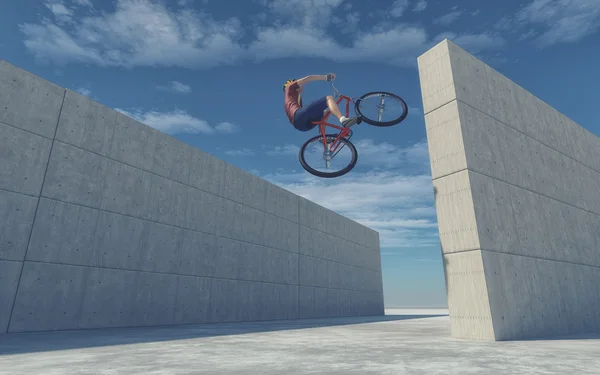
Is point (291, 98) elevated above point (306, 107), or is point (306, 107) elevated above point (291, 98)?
point (291, 98)

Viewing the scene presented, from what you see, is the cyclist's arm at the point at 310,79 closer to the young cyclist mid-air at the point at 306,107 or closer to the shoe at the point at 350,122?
the young cyclist mid-air at the point at 306,107

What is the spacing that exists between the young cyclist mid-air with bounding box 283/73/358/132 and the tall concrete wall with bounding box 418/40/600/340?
4320 millimetres

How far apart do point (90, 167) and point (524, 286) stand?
14112 millimetres

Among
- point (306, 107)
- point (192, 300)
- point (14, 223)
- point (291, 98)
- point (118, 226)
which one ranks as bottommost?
point (192, 300)

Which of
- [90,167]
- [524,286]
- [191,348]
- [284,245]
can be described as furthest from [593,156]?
[90,167]

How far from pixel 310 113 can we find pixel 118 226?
8.56 meters

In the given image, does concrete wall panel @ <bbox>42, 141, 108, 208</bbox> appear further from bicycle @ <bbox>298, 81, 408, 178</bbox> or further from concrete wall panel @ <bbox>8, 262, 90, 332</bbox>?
bicycle @ <bbox>298, 81, 408, 178</bbox>

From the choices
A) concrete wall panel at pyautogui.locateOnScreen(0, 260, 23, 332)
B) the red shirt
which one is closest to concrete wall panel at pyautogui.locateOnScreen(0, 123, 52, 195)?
concrete wall panel at pyautogui.locateOnScreen(0, 260, 23, 332)

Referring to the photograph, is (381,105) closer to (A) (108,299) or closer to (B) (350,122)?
(B) (350,122)

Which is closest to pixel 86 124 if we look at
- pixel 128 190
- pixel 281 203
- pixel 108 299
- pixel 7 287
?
pixel 128 190

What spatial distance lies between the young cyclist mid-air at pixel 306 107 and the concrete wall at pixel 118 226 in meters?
7.54

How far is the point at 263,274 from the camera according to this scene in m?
19.7

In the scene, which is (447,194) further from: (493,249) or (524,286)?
(524,286)

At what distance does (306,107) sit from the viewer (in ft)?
28.9
